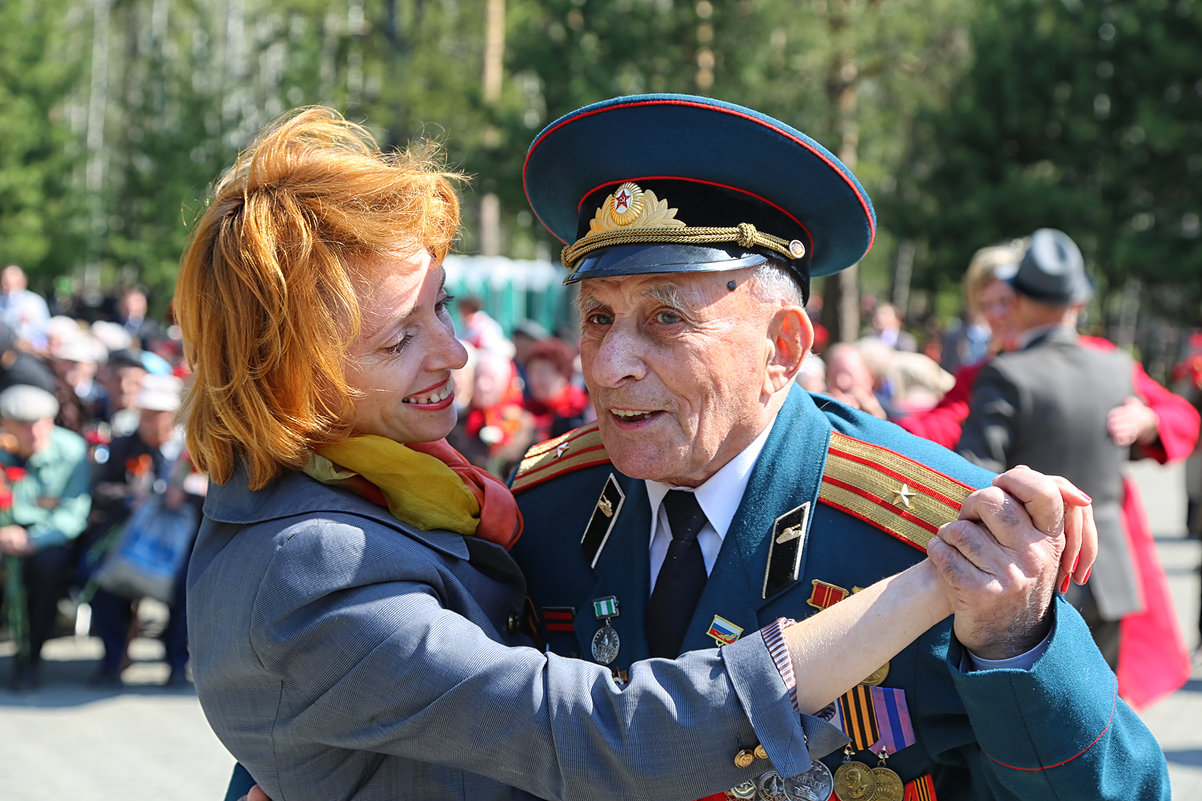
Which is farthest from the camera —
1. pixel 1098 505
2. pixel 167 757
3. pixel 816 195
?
pixel 167 757

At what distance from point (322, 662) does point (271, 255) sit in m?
0.65

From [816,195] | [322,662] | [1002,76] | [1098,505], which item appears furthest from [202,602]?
[1002,76]

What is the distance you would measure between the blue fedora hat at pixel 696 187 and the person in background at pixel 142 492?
5.39 metres

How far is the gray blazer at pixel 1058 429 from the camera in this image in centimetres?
465

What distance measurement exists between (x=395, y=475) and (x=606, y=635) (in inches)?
18.5

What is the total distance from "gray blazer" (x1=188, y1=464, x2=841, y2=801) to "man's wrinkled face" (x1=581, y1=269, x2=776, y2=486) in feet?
1.23

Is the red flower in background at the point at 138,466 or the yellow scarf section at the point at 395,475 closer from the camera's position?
the yellow scarf section at the point at 395,475

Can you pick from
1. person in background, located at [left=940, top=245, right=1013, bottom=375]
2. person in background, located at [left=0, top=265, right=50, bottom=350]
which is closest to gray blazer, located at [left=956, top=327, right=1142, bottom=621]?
person in background, located at [left=940, top=245, right=1013, bottom=375]

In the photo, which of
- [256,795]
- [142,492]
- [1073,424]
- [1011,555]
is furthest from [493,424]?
[1011,555]

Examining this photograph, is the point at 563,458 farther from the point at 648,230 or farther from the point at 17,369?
the point at 17,369

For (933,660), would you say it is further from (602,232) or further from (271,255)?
(271,255)

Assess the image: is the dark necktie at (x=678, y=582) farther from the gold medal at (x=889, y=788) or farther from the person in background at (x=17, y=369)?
the person in background at (x=17, y=369)

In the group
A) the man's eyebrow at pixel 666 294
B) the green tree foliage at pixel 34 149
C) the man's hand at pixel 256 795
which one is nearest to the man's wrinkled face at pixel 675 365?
the man's eyebrow at pixel 666 294

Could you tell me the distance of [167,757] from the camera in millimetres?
6098
